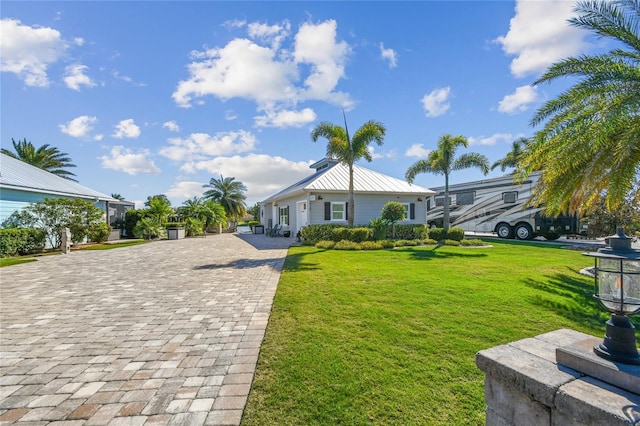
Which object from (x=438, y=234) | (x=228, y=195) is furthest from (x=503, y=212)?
(x=228, y=195)

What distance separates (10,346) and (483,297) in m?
7.04

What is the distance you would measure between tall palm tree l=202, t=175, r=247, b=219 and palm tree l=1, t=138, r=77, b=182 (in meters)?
13.1

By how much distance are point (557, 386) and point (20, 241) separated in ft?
57.8

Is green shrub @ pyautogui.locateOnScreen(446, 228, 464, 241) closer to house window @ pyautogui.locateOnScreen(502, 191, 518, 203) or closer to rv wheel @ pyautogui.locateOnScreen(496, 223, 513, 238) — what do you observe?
rv wheel @ pyautogui.locateOnScreen(496, 223, 513, 238)

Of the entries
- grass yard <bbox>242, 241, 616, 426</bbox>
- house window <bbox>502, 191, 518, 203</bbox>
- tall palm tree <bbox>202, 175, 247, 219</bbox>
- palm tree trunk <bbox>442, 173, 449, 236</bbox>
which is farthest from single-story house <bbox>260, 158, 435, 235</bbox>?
tall palm tree <bbox>202, 175, 247, 219</bbox>

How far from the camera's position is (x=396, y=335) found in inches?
142

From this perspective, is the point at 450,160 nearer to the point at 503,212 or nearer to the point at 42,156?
the point at 503,212

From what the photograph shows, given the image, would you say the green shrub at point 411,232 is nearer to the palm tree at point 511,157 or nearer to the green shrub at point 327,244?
the green shrub at point 327,244

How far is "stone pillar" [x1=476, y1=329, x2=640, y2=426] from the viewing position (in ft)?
4.23

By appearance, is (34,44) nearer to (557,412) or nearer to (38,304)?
(38,304)

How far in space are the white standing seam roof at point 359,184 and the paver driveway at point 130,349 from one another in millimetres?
10651

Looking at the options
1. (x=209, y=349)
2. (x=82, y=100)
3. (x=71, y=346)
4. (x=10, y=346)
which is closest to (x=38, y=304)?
(x=10, y=346)

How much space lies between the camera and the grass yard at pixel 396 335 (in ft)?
7.64

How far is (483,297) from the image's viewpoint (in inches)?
204
